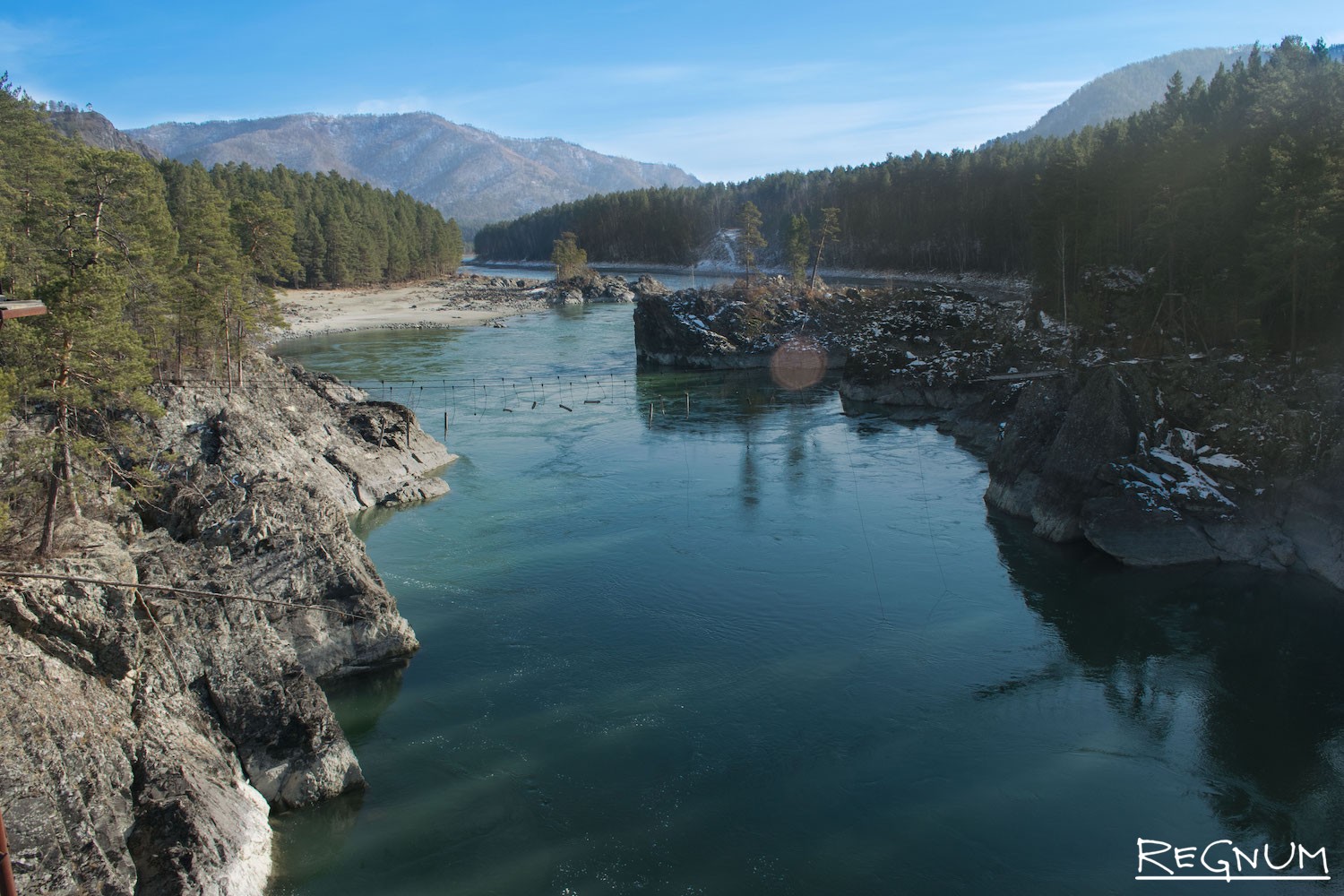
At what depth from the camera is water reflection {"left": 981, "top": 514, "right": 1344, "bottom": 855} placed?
769 inches

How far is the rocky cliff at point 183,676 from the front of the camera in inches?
561

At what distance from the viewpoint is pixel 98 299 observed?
19734 mm

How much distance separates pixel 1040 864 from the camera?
1722cm

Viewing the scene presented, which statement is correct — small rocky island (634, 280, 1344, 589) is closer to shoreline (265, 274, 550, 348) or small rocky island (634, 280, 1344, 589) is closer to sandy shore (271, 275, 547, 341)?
shoreline (265, 274, 550, 348)

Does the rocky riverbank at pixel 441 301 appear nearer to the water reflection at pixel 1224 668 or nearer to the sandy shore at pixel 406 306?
the sandy shore at pixel 406 306

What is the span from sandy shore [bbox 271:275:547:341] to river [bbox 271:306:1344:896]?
243 feet

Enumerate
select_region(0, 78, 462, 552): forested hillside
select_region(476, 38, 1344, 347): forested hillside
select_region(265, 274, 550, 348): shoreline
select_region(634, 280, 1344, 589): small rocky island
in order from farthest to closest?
select_region(265, 274, 550, 348): shoreline → select_region(476, 38, 1344, 347): forested hillside → select_region(634, 280, 1344, 589): small rocky island → select_region(0, 78, 462, 552): forested hillside

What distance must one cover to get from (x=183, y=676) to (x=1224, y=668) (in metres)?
27.5

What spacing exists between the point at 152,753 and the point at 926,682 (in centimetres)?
1869

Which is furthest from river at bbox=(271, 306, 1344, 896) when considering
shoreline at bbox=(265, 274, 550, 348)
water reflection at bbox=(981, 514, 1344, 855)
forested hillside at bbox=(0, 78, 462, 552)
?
shoreline at bbox=(265, 274, 550, 348)

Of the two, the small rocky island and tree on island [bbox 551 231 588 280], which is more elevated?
tree on island [bbox 551 231 588 280]

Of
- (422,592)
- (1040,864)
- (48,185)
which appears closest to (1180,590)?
(1040,864)

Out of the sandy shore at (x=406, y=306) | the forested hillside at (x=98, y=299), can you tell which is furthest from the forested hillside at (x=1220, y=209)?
the sandy shore at (x=406, y=306)

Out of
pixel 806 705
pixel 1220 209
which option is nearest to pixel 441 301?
pixel 1220 209
